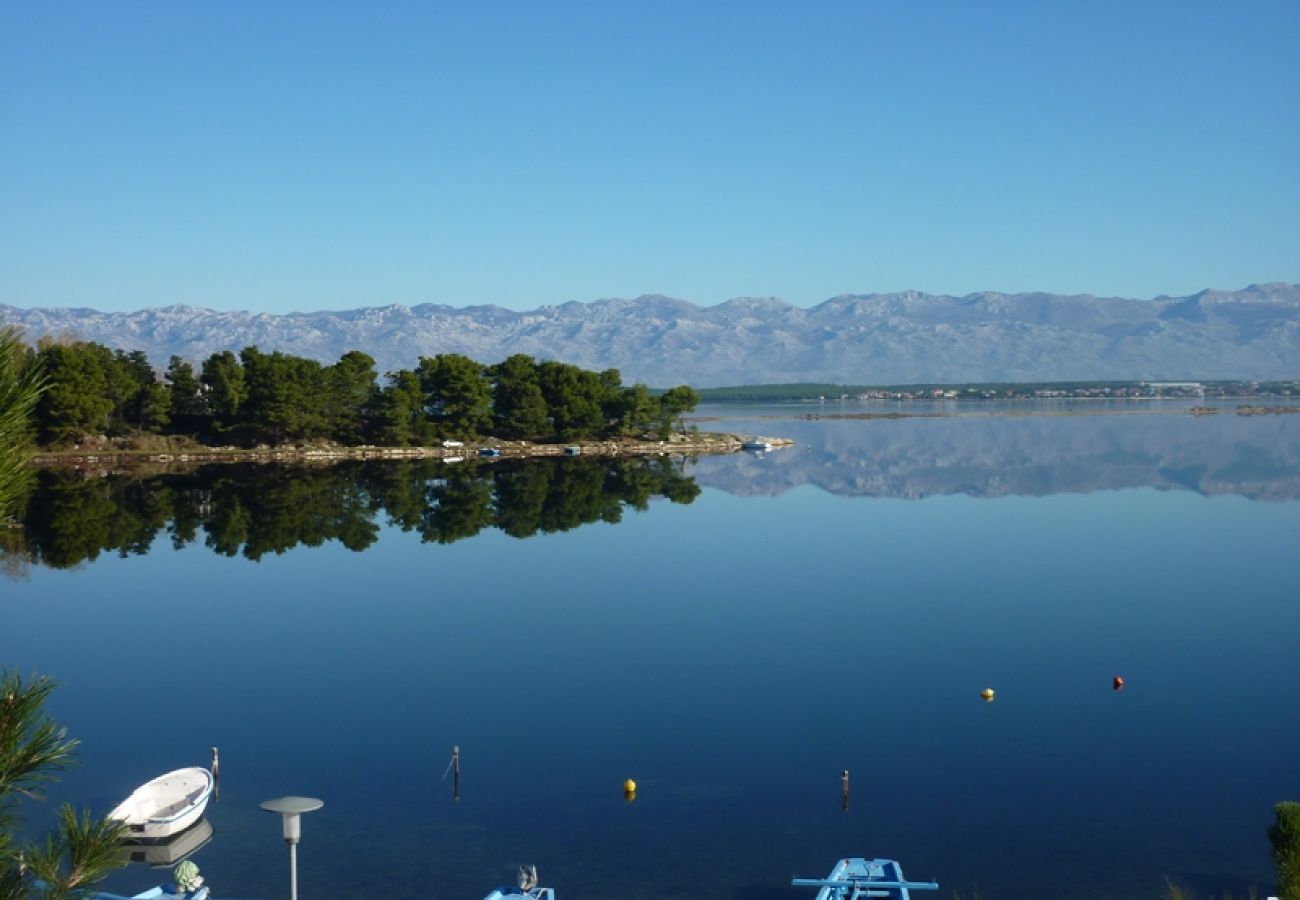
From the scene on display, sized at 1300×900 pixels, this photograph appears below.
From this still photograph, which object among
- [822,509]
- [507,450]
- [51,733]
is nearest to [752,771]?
[51,733]

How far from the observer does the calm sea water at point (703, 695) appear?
35.2 ft

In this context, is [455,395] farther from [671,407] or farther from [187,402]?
[187,402]

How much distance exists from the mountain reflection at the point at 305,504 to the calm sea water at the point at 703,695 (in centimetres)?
27

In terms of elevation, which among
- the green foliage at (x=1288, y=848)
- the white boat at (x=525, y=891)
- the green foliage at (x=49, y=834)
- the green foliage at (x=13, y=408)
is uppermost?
the green foliage at (x=13, y=408)

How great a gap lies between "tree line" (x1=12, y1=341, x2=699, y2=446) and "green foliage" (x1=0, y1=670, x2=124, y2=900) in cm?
5104

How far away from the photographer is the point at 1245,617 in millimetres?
20172

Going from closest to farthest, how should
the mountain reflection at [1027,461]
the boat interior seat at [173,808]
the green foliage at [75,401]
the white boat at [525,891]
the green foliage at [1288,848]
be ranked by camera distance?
the green foliage at [1288,848], the white boat at [525,891], the boat interior seat at [173,808], the mountain reflection at [1027,461], the green foliage at [75,401]

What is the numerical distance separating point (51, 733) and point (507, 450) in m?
56.5

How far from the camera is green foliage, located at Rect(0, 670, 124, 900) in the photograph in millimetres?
3381

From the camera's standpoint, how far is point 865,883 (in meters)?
9.43

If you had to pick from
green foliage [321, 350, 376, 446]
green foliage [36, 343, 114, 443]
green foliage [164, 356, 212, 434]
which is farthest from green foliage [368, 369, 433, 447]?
green foliage [36, 343, 114, 443]

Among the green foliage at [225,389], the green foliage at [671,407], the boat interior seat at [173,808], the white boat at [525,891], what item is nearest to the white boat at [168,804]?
the boat interior seat at [173,808]

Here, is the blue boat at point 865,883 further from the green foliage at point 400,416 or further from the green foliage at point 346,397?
the green foliage at point 346,397

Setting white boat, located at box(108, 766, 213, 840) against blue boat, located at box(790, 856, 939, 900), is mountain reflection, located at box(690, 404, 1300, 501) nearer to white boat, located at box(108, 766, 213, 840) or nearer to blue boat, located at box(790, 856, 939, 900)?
blue boat, located at box(790, 856, 939, 900)
